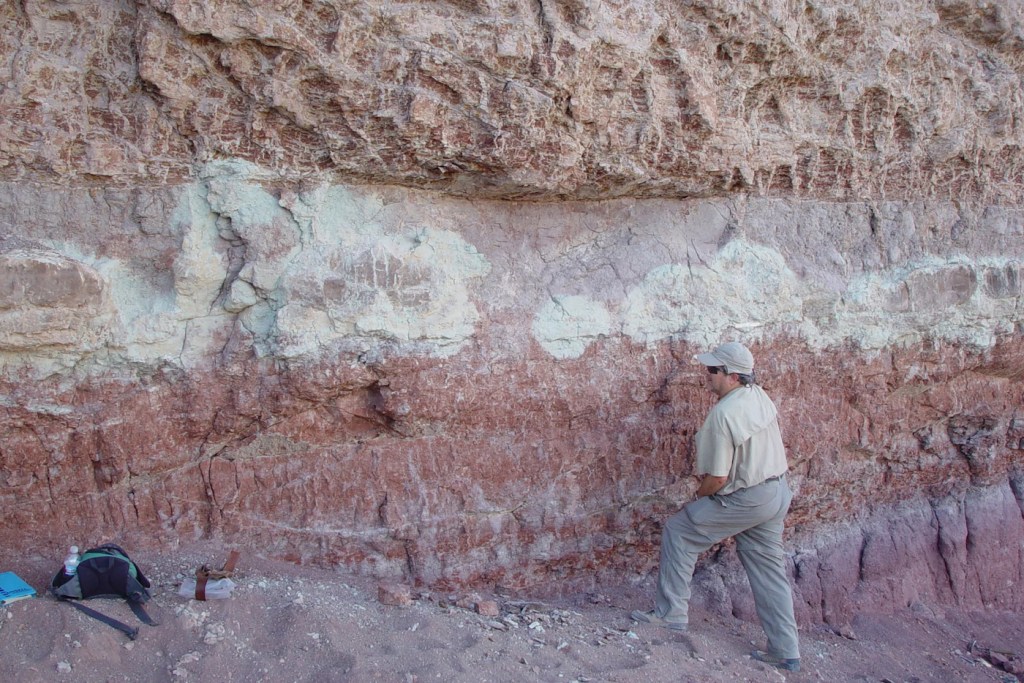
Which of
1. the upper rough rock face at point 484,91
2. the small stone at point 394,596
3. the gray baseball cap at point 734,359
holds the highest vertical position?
the upper rough rock face at point 484,91

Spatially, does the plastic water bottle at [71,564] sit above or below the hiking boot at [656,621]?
above

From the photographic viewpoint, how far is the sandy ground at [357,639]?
2.85m

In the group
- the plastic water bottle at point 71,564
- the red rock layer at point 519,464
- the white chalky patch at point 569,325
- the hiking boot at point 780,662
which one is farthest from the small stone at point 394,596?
the hiking boot at point 780,662

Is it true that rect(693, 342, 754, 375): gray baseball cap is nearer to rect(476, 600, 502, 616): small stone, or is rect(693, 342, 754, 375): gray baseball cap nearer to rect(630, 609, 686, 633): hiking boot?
rect(630, 609, 686, 633): hiking boot

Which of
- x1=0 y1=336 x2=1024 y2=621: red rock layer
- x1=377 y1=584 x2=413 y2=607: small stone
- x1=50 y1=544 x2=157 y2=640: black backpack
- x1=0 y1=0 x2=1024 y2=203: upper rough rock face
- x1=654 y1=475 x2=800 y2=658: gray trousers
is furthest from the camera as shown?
x1=654 y1=475 x2=800 y2=658: gray trousers

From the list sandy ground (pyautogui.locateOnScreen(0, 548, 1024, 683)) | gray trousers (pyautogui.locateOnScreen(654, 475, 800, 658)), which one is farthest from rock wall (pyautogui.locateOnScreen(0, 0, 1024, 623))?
gray trousers (pyautogui.locateOnScreen(654, 475, 800, 658))

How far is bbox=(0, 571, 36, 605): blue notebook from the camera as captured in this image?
2931 millimetres

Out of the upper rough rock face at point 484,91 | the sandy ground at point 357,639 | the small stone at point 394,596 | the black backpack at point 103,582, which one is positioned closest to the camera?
the sandy ground at point 357,639

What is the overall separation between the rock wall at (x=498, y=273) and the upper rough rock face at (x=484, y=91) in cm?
1

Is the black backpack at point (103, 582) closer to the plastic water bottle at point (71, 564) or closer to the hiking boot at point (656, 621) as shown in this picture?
the plastic water bottle at point (71, 564)

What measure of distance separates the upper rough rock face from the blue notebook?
4.51 ft

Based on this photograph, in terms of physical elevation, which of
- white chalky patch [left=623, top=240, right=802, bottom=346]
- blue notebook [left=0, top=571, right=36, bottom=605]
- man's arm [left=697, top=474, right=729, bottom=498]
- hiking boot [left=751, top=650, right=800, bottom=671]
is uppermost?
white chalky patch [left=623, top=240, right=802, bottom=346]

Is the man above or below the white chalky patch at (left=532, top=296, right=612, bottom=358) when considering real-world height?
below

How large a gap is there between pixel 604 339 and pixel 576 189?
0.66 meters
